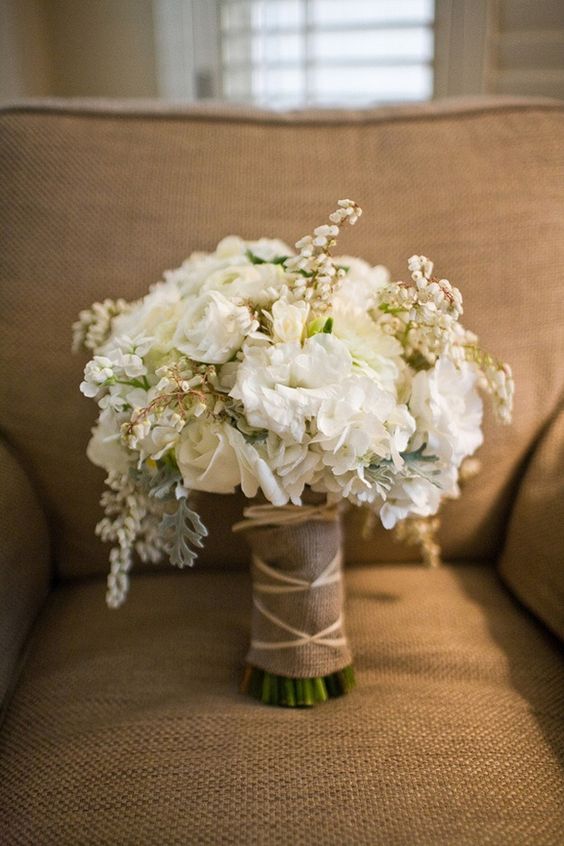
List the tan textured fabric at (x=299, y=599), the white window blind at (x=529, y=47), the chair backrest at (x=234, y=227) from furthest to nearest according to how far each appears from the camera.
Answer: the white window blind at (x=529, y=47), the chair backrest at (x=234, y=227), the tan textured fabric at (x=299, y=599)

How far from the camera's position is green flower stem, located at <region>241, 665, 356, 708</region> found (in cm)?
78

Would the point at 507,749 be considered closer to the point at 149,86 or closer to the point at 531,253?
the point at 531,253

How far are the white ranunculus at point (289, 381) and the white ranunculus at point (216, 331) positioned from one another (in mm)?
18

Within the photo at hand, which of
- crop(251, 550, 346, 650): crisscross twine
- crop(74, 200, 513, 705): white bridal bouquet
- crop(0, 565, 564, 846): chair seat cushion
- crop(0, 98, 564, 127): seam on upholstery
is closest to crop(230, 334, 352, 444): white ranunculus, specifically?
crop(74, 200, 513, 705): white bridal bouquet

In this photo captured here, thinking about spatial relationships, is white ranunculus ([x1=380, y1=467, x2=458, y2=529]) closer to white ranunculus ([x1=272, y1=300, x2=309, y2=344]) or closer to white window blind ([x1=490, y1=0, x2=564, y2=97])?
white ranunculus ([x1=272, y1=300, x2=309, y2=344])

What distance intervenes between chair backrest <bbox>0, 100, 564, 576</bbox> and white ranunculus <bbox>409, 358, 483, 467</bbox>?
0.81 feet

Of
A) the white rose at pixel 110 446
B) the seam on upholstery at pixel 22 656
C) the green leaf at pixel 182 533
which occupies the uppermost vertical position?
the white rose at pixel 110 446

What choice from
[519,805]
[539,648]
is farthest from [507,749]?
[539,648]

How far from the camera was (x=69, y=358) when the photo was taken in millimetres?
958

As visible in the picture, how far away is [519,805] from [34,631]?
0.59 m

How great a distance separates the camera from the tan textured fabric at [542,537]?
2.79 ft

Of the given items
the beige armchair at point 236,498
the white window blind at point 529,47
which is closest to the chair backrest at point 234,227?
the beige armchair at point 236,498

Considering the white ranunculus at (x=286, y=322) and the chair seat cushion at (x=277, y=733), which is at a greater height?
the white ranunculus at (x=286, y=322)

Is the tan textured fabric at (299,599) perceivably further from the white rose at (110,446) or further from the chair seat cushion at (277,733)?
the white rose at (110,446)
